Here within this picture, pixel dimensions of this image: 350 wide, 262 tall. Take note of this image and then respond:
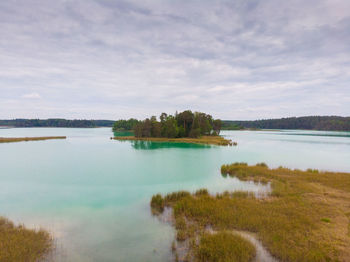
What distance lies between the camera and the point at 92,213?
1198 cm

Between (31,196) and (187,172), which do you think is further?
(187,172)

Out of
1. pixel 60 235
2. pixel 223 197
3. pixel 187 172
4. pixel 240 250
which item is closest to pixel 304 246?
pixel 240 250

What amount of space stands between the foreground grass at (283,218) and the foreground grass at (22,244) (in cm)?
538

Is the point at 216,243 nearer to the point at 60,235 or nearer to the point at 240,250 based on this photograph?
the point at 240,250

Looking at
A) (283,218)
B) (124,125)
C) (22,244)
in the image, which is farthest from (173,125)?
(124,125)

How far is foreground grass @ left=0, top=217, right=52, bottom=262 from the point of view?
703 centimetres

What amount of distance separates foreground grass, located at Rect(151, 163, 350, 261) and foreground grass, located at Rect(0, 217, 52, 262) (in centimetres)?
538

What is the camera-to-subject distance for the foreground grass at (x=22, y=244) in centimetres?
703

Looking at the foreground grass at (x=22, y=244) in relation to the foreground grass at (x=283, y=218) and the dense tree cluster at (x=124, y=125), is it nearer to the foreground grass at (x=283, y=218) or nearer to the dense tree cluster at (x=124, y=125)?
the foreground grass at (x=283, y=218)

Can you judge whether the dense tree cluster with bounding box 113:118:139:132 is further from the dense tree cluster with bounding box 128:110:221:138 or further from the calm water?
the calm water

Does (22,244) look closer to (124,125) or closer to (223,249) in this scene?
(223,249)

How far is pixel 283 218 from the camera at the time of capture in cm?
993

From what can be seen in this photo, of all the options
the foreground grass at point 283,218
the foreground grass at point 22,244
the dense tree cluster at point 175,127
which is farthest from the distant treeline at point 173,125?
the foreground grass at point 22,244

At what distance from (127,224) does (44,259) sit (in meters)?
3.96
